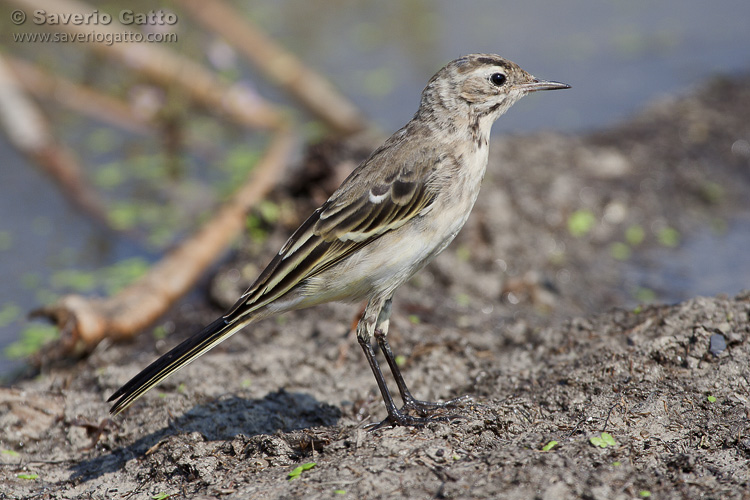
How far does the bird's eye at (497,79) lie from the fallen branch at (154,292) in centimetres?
382

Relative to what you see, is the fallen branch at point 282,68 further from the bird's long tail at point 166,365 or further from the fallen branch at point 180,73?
the bird's long tail at point 166,365

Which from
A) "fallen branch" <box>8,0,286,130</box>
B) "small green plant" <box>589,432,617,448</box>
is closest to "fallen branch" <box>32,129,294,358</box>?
"fallen branch" <box>8,0,286,130</box>

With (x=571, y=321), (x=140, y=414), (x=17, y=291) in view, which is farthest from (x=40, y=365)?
(x=571, y=321)

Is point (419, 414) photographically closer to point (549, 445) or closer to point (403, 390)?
point (403, 390)

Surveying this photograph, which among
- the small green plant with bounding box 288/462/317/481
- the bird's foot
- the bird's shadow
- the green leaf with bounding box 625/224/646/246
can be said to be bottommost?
the small green plant with bounding box 288/462/317/481

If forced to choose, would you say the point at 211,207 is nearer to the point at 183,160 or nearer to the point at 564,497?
the point at 183,160

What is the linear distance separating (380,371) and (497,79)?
2.20 meters

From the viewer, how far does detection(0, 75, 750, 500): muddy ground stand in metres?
4.23

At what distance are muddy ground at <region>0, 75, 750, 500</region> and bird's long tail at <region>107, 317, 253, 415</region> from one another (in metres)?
0.46

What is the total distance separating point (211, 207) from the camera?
10.4 m

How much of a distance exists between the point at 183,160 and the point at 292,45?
13.9ft

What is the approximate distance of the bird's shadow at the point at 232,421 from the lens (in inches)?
210

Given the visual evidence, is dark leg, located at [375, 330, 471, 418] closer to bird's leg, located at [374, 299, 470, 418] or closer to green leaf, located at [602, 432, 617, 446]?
bird's leg, located at [374, 299, 470, 418]

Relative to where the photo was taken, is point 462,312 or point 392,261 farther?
point 462,312
